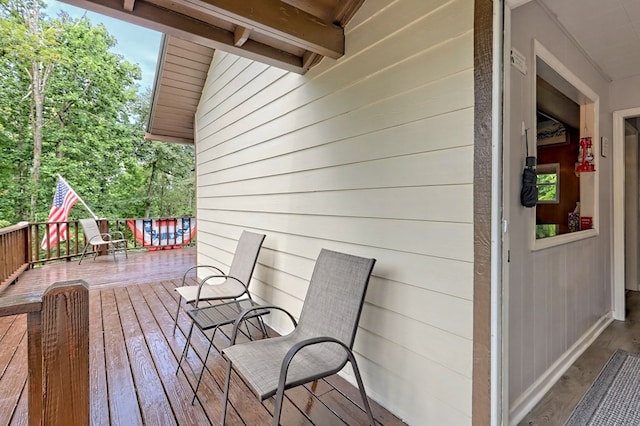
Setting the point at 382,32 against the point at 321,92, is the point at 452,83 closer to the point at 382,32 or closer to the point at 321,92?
the point at 382,32

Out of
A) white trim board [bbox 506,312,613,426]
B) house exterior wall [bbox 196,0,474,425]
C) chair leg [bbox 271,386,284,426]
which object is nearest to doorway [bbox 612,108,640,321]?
white trim board [bbox 506,312,613,426]

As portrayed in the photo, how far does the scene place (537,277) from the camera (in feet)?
6.68

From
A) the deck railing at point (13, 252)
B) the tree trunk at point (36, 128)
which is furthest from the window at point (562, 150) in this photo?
the tree trunk at point (36, 128)

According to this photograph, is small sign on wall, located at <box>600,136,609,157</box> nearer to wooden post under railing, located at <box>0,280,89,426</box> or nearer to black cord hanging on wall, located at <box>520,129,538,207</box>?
black cord hanging on wall, located at <box>520,129,538,207</box>

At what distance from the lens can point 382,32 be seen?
2059 millimetres

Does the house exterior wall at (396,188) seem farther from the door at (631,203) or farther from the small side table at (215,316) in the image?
the door at (631,203)

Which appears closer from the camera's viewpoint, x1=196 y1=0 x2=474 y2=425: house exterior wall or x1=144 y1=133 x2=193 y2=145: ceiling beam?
x1=196 y1=0 x2=474 y2=425: house exterior wall

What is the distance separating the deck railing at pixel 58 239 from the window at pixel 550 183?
25.8ft

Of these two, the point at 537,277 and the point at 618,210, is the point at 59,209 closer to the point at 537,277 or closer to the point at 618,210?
the point at 537,277

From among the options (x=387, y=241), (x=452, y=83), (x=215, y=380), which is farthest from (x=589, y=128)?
(x=215, y=380)

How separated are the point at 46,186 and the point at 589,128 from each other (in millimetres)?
13756

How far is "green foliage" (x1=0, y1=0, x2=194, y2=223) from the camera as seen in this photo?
9961 millimetres

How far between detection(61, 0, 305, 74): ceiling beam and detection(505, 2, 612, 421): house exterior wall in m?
1.70

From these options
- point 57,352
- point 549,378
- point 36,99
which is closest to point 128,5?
point 57,352
